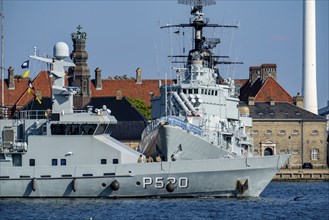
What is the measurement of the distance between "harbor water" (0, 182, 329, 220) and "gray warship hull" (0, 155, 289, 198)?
21.7 inches

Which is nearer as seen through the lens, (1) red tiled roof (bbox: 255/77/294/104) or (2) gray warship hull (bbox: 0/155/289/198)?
(2) gray warship hull (bbox: 0/155/289/198)

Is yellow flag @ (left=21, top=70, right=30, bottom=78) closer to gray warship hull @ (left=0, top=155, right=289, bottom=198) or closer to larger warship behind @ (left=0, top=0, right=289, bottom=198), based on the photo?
larger warship behind @ (left=0, top=0, right=289, bottom=198)

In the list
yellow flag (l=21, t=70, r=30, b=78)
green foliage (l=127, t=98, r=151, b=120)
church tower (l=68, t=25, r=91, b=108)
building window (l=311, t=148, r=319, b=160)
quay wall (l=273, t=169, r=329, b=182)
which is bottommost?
quay wall (l=273, t=169, r=329, b=182)

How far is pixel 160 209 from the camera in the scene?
65.1m

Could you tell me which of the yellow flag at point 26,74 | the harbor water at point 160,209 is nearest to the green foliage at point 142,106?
the harbor water at point 160,209

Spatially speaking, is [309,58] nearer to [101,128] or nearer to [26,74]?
[26,74]

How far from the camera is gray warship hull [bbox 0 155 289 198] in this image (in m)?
69.2

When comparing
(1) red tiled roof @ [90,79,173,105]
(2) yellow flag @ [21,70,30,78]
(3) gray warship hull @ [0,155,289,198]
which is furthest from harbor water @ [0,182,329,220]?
(1) red tiled roof @ [90,79,173,105]

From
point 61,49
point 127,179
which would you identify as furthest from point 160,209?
point 61,49

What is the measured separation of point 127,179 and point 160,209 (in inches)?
188

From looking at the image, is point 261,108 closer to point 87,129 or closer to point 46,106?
point 46,106

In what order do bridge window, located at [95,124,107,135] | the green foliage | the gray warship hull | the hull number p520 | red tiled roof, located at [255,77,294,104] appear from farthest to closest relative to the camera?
red tiled roof, located at [255,77,294,104] < the green foliage < bridge window, located at [95,124,107,135] < the hull number p520 < the gray warship hull

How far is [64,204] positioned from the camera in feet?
219

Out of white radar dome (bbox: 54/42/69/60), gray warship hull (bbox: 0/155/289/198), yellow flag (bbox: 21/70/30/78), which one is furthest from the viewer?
yellow flag (bbox: 21/70/30/78)
